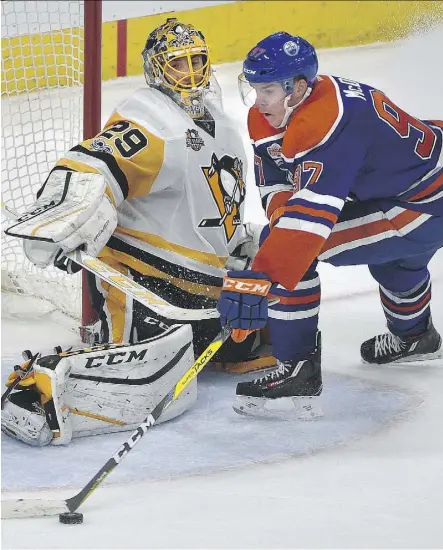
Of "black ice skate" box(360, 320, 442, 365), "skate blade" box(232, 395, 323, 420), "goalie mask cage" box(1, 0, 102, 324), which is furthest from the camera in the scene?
"goalie mask cage" box(1, 0, 102, 324)

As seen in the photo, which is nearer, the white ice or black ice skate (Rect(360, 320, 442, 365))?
the white ice

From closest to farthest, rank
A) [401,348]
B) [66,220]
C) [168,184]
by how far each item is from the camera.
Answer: [66,220]
[168,184]
[401,348]

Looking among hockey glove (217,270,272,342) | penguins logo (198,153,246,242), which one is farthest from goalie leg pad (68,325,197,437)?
penguins logo (198,153,246,242)

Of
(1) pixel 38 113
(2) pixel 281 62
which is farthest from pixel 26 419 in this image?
(1) pixel 38 113

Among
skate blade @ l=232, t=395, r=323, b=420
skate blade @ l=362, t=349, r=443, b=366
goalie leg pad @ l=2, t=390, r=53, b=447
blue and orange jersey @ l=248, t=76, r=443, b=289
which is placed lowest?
skate blade @ l=362, t=349, r=443, b=366

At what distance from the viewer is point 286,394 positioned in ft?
8.48

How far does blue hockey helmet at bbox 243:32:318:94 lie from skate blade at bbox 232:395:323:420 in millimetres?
628

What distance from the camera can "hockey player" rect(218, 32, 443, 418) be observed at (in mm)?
2357

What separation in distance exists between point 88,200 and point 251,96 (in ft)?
1.39

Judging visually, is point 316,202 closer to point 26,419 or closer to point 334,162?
point 334,162

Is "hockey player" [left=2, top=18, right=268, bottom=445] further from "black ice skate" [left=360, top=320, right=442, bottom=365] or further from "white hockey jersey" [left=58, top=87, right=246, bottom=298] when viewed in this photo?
"black ice skate" [left=360, top=320, right=442, bottom=365]

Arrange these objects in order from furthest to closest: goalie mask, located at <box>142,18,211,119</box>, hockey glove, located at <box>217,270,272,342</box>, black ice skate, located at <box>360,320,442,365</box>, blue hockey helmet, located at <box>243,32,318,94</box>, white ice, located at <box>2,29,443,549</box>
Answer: black ice skate, located at <box>360,320,442,365</box>
goalie mask, located at <box>142,18,211,119</box>
blue hockey helmet, located at <box>243,32,318,94</box>
hockey glove, located at <box>217,270,272,342</box>
white ice, located at <box>2,29,443,549</box>

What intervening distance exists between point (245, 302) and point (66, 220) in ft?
1.38

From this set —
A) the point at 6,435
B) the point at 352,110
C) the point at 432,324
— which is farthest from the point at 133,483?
the point at 432,324
